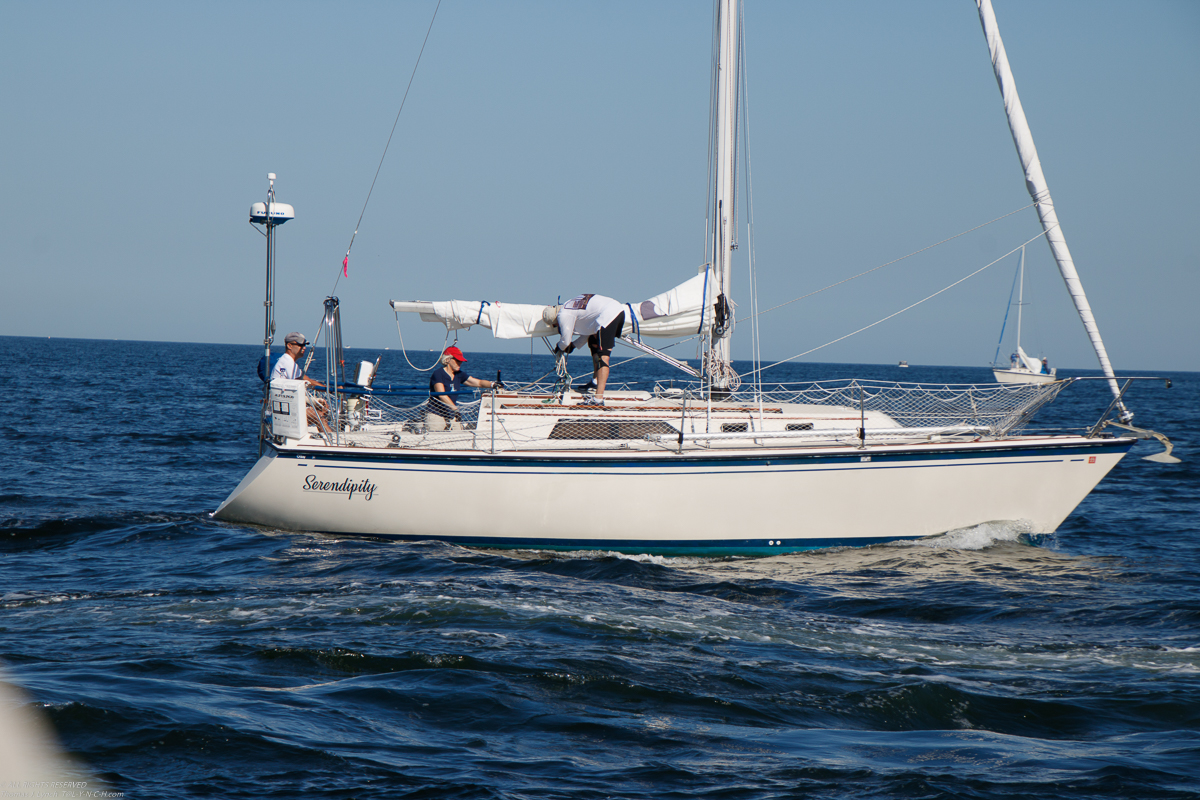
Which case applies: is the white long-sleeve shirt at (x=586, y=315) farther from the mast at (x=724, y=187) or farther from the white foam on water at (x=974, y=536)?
the white foam on water at (x=974, y=536)

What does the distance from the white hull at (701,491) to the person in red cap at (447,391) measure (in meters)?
1.35

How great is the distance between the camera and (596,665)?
262 inches

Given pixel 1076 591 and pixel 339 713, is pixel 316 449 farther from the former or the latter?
pixel 1076 591

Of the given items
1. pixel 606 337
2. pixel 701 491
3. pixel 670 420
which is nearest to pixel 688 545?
pixel 701 491

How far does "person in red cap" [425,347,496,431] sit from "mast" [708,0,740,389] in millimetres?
3187

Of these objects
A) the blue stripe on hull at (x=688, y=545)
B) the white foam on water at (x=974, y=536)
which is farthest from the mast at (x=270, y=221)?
the white foam on water at (x=974, y=536)

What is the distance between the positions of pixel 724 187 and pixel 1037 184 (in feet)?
12.9

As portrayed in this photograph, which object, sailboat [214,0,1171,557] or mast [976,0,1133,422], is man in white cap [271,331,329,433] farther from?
mast [976,0,1133,422]

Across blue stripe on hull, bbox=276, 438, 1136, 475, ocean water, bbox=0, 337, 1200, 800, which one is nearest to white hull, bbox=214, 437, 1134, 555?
blue stripe on hull, bbox=276, 438, 1136, 475

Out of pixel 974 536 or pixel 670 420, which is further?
pixel 670 420

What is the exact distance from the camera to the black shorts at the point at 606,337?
1204 centimetres

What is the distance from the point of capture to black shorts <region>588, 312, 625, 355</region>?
12039mm

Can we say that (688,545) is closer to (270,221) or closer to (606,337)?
(606,337)

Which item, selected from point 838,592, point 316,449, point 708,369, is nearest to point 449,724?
point 838,592
